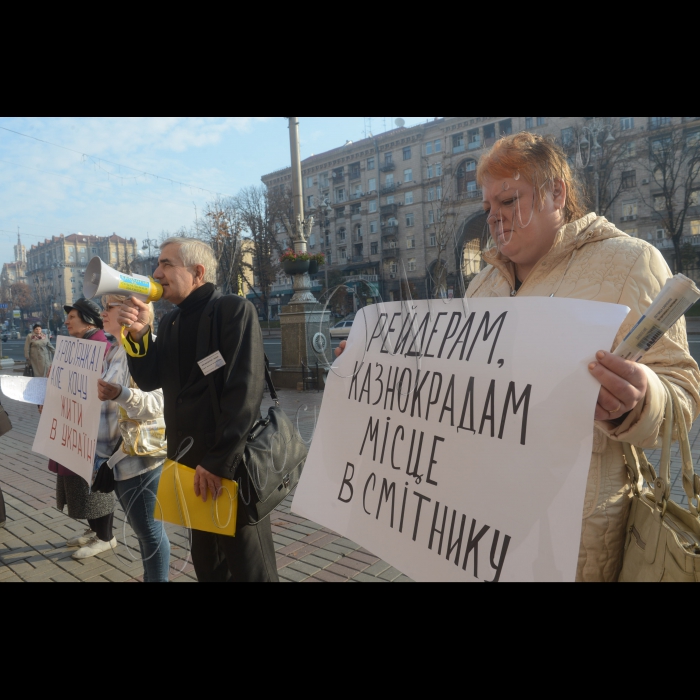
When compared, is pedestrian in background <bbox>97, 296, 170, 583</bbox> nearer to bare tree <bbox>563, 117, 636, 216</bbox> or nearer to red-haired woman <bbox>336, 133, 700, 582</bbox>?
red-haired woman <bbox>336, 133, 700, 582</bbox>

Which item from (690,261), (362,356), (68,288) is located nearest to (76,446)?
(362,356)

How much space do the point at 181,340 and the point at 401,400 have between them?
1.24m

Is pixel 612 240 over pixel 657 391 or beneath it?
over

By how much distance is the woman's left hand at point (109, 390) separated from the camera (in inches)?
106

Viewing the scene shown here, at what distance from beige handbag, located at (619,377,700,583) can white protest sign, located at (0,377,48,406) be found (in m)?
3.34

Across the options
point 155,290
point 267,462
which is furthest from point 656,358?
point 155,290

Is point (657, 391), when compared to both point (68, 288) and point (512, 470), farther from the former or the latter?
point (68, 288)

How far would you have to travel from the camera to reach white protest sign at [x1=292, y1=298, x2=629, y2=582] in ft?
3.51

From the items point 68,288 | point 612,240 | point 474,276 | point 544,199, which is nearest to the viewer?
point 612,240

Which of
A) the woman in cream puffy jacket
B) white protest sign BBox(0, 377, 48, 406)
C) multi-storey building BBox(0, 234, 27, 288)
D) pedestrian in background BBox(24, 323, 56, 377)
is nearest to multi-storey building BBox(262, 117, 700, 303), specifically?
the woman in cream puffy jacket

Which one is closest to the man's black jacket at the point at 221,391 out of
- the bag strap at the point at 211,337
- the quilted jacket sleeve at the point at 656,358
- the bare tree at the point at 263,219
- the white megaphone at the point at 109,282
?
the bag strap at the point at 211,337

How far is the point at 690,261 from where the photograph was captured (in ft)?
79.8

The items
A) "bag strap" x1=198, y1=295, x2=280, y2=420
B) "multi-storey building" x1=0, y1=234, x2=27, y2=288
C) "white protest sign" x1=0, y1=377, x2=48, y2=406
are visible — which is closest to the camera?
"bag strap" x1=198, y1=295, x2=280, y2=420

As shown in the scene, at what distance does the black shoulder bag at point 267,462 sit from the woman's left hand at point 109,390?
30.8 inches
